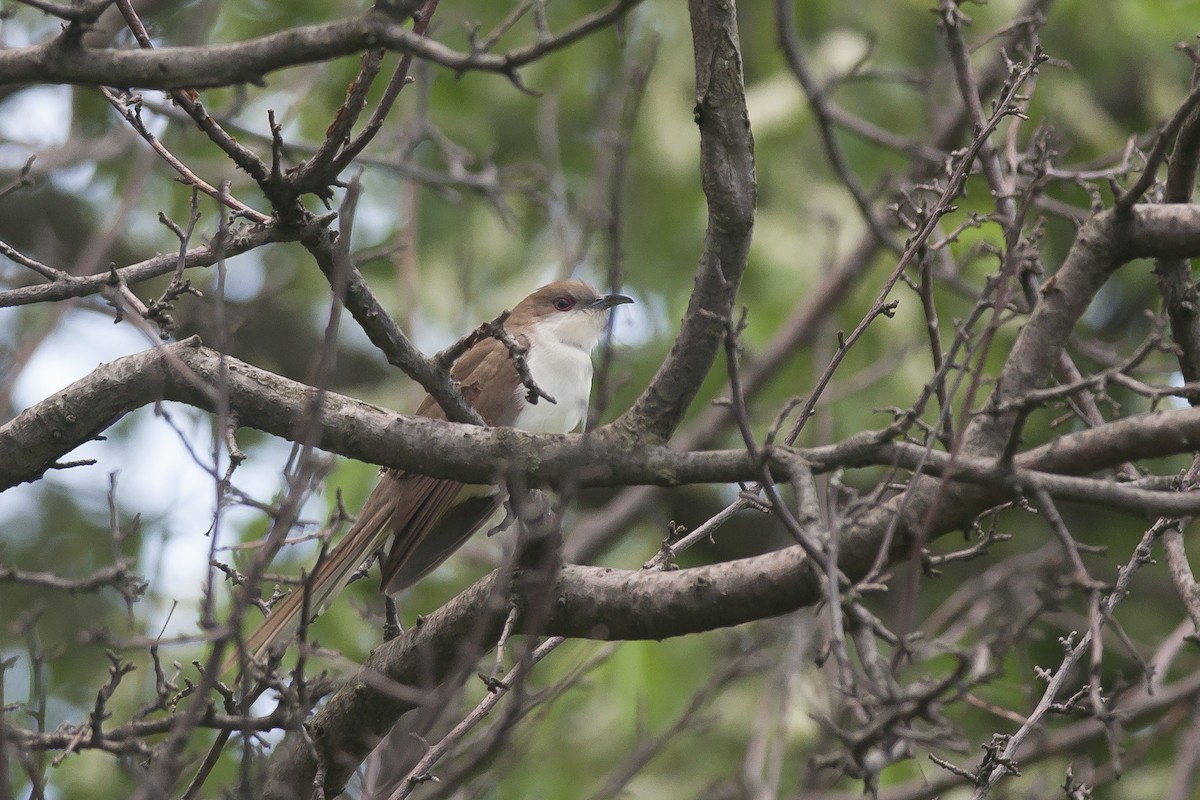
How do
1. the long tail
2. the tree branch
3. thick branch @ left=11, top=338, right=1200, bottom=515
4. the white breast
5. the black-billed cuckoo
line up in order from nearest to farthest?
the tree branch
thick branch @ left=11, top=338, right=1200, bottom=515
the long tail
the black-billed cuckoo
the white breast

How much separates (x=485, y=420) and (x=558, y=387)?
768mm

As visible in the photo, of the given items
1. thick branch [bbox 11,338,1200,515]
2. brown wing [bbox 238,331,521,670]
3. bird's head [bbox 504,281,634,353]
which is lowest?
thick branch [bbox 11,338,1200,515]

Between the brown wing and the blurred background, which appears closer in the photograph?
the brown wing

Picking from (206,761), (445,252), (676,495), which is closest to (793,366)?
(676,495)

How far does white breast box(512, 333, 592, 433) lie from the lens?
4910mm

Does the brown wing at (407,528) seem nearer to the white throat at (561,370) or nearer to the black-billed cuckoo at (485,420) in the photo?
the black-billed cuckoo at (485,420)

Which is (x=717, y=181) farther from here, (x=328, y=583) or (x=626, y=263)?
(x=626, y=263)

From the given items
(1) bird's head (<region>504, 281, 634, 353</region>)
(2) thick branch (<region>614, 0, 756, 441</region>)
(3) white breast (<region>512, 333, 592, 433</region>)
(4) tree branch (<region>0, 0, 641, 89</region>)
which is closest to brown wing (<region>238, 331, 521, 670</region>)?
(3) white breast (<region>512, 333, 592, 433</region>)

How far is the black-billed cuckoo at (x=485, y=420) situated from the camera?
411 centimetres

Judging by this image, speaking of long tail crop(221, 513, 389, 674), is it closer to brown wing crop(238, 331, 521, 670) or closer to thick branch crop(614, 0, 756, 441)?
brown wing crop(238, 331, 521, 670)

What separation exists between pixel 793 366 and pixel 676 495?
165 cm

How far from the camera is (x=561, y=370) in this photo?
5133 mm

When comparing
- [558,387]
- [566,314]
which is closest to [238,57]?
[558,387]

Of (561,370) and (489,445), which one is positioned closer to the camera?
(489,445)
